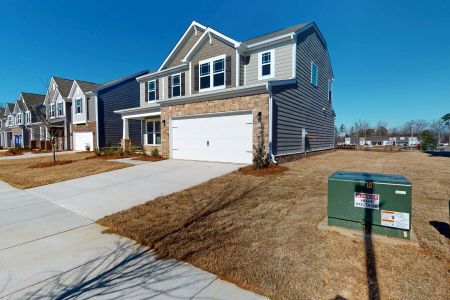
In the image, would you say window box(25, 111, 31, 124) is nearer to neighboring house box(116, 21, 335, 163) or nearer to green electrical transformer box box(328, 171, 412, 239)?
neighboring house box(116, 21, 335, 163)

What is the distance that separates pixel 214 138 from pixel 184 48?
890 cm

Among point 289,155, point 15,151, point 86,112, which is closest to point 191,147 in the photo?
point 289,155

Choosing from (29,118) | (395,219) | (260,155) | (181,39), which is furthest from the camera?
(29,118)

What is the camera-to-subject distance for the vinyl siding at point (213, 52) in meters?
13.3

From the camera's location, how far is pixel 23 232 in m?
4.26

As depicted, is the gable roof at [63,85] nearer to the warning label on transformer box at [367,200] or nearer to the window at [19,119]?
the window at [19,119]

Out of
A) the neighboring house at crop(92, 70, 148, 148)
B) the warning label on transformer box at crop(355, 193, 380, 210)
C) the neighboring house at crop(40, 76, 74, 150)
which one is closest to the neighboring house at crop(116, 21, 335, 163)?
the neighboring house at crop(92, 70, 148, 148)

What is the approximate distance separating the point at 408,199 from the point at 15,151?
31797 millimetres

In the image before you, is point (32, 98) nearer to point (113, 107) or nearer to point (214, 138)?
point (113, 107)

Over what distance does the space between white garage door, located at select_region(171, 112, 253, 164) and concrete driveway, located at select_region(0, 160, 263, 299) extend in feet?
18.1

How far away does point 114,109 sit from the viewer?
76.2ft

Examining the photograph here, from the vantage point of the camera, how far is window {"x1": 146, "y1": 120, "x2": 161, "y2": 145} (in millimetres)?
17686

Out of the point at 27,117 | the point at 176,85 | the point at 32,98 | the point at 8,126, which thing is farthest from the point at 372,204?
Result: the point at 8,126

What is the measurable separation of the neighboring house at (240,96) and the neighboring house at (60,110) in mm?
13413
